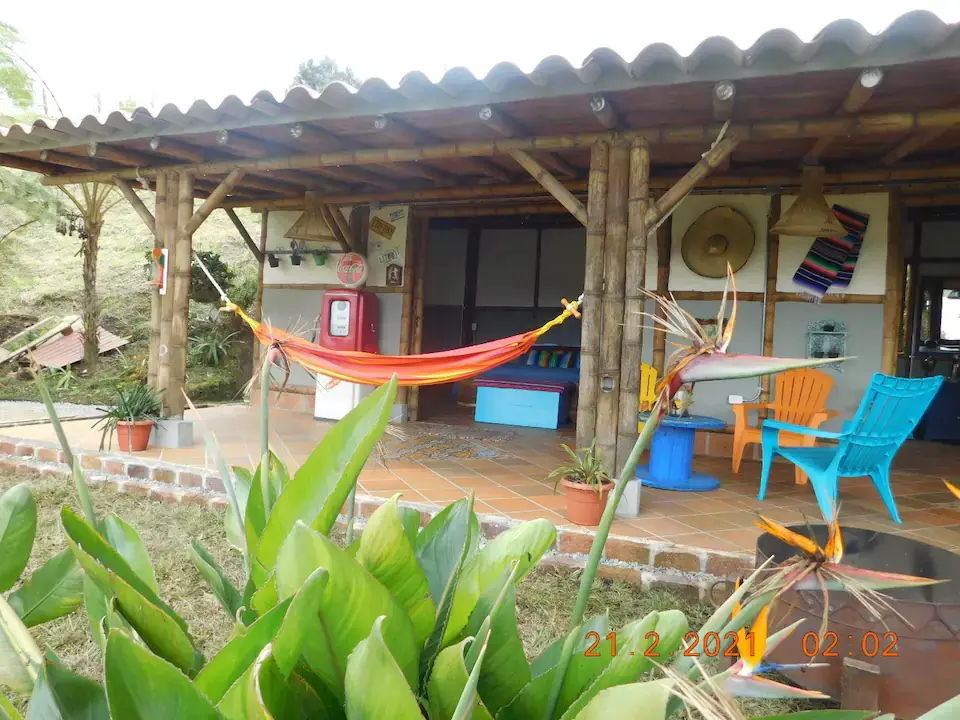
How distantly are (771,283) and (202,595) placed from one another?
3.86m

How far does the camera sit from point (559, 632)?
214cm

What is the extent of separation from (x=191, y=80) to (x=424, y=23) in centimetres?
992

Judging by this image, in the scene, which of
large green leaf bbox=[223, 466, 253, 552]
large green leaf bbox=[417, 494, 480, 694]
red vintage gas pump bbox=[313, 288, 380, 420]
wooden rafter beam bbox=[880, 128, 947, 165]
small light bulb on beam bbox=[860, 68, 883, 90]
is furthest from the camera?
red vintage gas pump bbox=[313, 288, 380, 420]

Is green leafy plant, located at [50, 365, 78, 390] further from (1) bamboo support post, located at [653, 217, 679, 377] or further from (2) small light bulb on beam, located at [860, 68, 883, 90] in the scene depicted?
(2) small light bulb on beam, located at [860, 68, 883, 90]

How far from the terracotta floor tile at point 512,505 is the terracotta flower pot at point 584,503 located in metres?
0.26

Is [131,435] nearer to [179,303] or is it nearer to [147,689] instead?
[179,303]

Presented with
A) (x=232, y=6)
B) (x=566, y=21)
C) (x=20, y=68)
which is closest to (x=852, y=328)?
(x=20, y=68)

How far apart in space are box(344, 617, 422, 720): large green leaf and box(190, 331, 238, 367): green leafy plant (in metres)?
8.46

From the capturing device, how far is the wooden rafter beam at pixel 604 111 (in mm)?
2861

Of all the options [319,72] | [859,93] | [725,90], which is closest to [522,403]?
[725,90]

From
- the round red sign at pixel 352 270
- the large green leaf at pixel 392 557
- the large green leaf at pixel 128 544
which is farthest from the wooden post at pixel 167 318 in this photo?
the large green leaf at pixel 392 557

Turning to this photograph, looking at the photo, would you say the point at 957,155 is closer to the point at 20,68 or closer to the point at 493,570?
the point at 493,570

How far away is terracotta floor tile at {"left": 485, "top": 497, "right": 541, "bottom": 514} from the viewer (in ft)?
9.86

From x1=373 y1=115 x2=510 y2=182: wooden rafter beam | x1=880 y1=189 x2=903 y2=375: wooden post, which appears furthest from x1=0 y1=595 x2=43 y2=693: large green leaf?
x1=880 y1=189 x2=903 y2=375: wooden post
